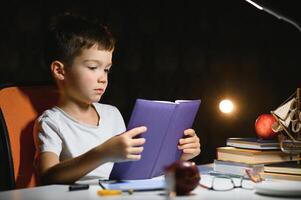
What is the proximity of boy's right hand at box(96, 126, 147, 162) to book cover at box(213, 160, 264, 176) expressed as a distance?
0.39 meters

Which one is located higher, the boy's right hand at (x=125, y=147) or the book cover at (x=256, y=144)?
the boy's right hand at (x=125, y=147)

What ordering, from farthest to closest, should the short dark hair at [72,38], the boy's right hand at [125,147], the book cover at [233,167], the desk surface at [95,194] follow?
the short dark hair at [72,38] < the book cover at [233,167] < the boy's right hand at [125,147] < the desk surface at [95,194]

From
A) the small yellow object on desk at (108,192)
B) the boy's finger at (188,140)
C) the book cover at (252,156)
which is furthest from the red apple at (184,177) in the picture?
the book cover at (252,156)

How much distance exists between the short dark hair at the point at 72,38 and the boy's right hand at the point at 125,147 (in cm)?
45

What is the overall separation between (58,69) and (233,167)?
26.1 inches

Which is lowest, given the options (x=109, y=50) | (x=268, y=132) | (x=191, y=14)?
(x=268, y=132)

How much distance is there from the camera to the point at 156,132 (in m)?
1.43

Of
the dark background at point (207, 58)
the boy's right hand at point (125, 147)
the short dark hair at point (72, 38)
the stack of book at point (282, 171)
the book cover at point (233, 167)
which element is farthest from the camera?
Result: the dark background at point (207, 58)

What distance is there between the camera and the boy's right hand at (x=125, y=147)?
134cm

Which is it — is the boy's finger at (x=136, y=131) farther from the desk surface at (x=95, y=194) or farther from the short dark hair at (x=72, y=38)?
the short dark hair at (x=72, y=38)

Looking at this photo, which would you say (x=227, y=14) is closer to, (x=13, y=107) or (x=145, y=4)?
(x=145, y=4)

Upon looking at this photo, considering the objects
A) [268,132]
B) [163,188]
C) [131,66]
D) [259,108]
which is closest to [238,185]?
[163,188]

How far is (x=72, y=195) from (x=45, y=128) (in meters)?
0.47

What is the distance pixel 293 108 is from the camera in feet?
5.82
